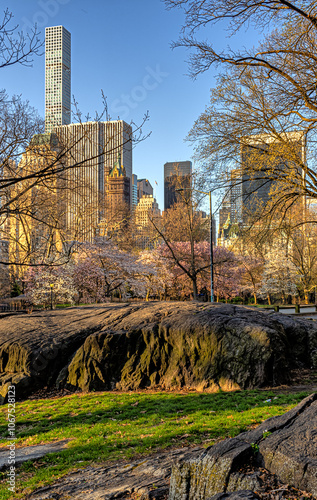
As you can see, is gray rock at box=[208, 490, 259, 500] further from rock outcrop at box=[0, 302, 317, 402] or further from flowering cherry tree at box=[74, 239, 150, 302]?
flowering cherry tree at box=[74, 239, 150, 302]

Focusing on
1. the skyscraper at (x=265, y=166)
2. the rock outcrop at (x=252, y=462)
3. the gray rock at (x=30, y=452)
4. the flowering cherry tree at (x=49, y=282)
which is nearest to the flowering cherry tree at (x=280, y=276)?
the flowering cherry tree at (x=49, y=282)

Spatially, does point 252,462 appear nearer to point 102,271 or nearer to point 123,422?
point 123,422

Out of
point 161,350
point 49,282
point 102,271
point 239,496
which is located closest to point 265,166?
point 161,350

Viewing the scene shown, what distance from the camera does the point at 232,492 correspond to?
Answer: 299 centimetres

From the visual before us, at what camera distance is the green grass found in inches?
216

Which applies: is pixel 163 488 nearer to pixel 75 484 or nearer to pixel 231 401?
pixel 75 484

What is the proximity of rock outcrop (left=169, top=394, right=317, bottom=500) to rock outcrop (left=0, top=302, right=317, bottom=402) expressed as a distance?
240 inches

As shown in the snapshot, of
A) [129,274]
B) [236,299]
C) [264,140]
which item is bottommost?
[236,299]

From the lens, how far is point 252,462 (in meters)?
3.37

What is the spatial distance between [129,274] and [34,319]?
12.8 m

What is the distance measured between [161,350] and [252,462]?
24.3 ft

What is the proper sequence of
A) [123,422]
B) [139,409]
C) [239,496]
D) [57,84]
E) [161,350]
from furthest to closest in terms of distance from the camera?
[161,350]
[139,409]
[57,84]
[123,422]
[239,496]

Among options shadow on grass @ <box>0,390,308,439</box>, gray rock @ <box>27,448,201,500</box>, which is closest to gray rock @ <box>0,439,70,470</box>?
shadow on grass @ <box>0,390,308,439</box>

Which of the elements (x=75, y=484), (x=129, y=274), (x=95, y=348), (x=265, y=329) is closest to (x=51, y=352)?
(x=95, y=348)
